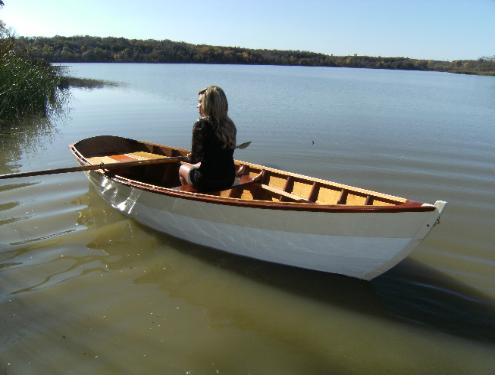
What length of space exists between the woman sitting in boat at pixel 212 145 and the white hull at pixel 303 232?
1.52 ft

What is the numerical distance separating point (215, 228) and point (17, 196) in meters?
4.39

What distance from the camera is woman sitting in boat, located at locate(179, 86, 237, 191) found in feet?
16.4

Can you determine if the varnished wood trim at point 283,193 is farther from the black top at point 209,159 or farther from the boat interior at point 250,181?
the black top at point 209,159

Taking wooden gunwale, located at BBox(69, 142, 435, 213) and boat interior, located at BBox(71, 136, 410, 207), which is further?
boat interior, located at BBox(71, 136, 410, 207)

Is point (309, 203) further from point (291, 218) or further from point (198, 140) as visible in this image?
point (198, 140)

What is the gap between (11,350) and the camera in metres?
3.80

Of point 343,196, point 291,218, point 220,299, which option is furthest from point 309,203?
point 220,299

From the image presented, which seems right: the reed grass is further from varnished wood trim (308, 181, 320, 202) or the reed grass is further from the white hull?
varnished wood trim (308, 181, 320, 202)

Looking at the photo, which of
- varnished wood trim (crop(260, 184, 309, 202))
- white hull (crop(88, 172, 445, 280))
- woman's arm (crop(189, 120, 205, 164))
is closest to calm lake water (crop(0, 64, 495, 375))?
white hull (crop(88, 172, 445, 280))

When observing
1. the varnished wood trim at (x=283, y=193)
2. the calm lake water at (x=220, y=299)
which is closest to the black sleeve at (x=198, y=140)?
the varnished wood trim at (x=283, y=193)

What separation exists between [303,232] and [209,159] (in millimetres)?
1603

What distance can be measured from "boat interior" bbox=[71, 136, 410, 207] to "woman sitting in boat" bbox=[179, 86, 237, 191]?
0.19 m

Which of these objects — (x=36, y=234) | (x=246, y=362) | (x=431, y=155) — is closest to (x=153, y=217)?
(x=36, y=234)

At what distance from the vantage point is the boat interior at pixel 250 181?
17.1ft
